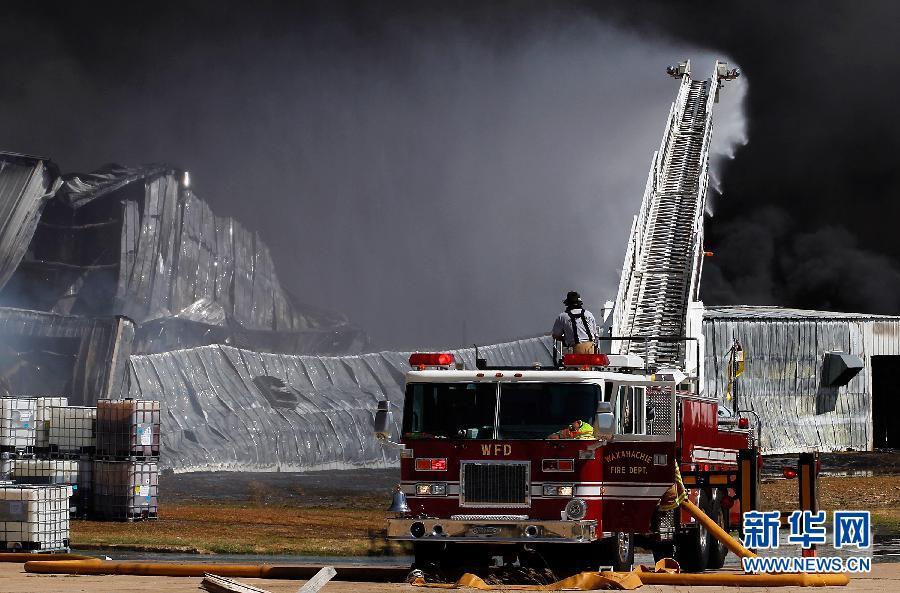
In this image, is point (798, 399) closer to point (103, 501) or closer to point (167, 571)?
point (103, 501)

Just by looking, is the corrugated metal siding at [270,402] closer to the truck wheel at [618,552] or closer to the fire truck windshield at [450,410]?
the fire truck windshield at [450,410]

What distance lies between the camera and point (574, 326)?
752 inches

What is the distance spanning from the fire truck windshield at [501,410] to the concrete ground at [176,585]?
6.40 feet

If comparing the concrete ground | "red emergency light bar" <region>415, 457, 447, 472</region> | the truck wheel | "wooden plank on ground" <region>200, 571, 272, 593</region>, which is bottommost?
the concrete ground

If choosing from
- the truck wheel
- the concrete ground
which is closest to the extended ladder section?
the truck wheel

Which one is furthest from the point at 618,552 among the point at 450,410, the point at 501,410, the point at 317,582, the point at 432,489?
the point at 317,582

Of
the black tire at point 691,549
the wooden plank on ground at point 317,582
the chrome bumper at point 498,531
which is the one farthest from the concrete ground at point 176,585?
the black tire at point 691,549

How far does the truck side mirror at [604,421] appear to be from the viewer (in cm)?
1623

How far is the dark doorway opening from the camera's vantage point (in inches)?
2441

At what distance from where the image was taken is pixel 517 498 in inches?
664

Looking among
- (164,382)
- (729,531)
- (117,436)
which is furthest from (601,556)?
(164,382)

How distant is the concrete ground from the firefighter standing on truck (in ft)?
12.9

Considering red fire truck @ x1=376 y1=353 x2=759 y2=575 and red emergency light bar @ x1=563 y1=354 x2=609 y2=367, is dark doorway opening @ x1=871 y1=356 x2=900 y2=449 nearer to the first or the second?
red fire truck @ x1=376 y1=353 x2=759 y2=575

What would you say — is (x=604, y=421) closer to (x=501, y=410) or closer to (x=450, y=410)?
(x=501, y=410)
